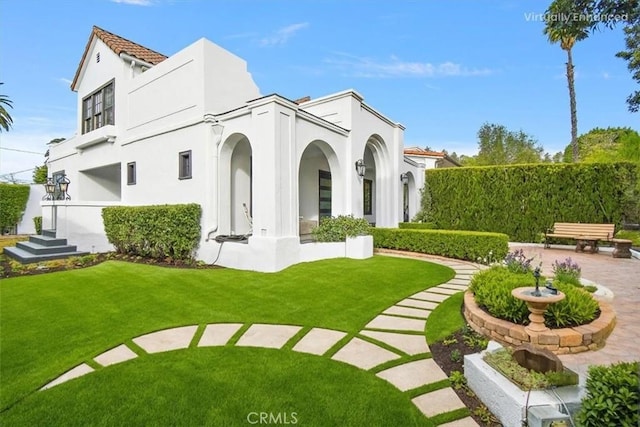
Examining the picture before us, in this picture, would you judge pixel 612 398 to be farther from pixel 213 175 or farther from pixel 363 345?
pixel 213 175

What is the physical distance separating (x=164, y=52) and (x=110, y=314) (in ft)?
51.0

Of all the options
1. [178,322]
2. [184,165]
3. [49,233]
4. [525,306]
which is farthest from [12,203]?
[525,306]

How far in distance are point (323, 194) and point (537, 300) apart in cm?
1120

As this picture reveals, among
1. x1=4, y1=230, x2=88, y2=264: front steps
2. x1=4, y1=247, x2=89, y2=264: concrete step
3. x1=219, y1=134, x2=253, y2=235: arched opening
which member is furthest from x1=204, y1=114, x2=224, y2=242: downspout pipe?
x1=4, y1=230, x2=88, y2=264: front steps

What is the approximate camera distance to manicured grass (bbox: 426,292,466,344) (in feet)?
13.8

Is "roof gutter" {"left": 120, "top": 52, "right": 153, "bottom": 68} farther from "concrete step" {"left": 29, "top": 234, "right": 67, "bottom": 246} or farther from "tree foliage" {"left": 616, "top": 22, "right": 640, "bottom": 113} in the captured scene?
"tree foliage" {"left": 616, "top": 22, "right": 640, "bottom": 113}

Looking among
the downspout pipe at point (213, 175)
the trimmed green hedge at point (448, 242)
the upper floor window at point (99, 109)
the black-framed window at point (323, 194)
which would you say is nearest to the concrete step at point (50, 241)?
the upper floor window at point (99, 109)

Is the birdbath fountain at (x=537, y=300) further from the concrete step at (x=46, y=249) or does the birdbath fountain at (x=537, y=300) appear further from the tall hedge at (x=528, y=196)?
the concrete step at (x=46, y=249)

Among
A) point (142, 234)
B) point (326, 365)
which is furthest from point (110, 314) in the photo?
point (142, 234)

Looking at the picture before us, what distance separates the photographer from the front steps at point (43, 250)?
34.4 ft

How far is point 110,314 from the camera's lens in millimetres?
5133

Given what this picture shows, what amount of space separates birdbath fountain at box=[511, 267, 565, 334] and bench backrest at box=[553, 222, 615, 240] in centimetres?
929

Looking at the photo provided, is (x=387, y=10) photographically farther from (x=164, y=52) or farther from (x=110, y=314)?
(x=164, y=52)

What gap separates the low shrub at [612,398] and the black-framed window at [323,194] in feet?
38.6
